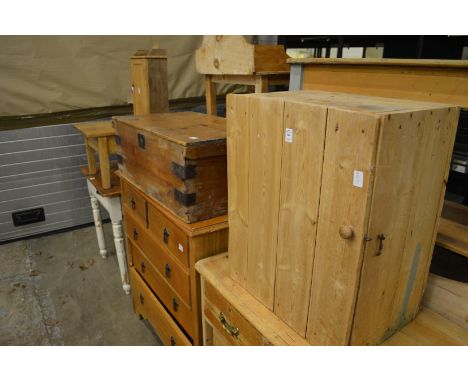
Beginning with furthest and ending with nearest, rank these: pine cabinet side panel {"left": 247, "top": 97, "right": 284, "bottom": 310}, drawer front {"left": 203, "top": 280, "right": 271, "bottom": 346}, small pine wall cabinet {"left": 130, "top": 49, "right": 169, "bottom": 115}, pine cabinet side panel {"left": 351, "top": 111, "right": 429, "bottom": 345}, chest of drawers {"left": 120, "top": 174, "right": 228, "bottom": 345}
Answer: small pine wall cabinet {"left": 130, "top": 49, "right": 169, "bottom": 115}, chest of drawers {"left": 120, "top": 174, "right": 228, "bottom": 345}, drawer front {"left": 203, "top": 280, "right": 271, "bottom": 346}, pine cabinet side panel {"left": 247, "top": 97, "right": 284, "bottom": 310}, pine cabinet side panel {"left": 351, "top": 111, "right": 429, "bottom": 345}

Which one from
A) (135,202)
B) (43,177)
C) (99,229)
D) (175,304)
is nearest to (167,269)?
(175,304)

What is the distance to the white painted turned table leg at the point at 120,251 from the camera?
8.76ft

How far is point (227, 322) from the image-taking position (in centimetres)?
147

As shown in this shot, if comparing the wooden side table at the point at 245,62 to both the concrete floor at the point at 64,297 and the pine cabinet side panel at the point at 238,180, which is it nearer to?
the pine cabinet side panel at the point at 238,180

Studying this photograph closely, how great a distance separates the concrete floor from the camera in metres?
2.40

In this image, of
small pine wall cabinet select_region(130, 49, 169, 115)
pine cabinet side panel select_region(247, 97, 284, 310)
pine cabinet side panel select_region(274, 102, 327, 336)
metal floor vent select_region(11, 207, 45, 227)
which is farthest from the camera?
metal floor vent select_region(11, 207, 45, 227)

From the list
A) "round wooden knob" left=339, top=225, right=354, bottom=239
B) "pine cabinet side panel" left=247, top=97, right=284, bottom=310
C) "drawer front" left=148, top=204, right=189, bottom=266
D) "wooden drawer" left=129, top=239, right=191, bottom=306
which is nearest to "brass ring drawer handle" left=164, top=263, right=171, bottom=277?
"wooden drawer" left=129, top=239, right=191, bottom=306

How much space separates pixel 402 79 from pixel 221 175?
778mm

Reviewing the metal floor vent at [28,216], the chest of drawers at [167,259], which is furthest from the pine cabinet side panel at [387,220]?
the metal floor vent at [28,216]

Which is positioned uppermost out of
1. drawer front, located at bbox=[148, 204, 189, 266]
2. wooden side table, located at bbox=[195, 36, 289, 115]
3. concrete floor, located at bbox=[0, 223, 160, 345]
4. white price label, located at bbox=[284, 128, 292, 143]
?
wooden side table, located at bbox=[195, 36, 289, 115]

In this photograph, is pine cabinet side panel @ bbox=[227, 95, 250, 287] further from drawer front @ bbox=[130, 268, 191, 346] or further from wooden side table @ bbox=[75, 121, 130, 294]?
wooden side table @ bbox=[75, 121, 130, 294]

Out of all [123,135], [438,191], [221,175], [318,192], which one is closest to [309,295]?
[318,192]

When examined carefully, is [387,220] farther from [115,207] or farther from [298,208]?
[115,207]

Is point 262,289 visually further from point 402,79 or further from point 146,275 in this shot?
point 146,275
